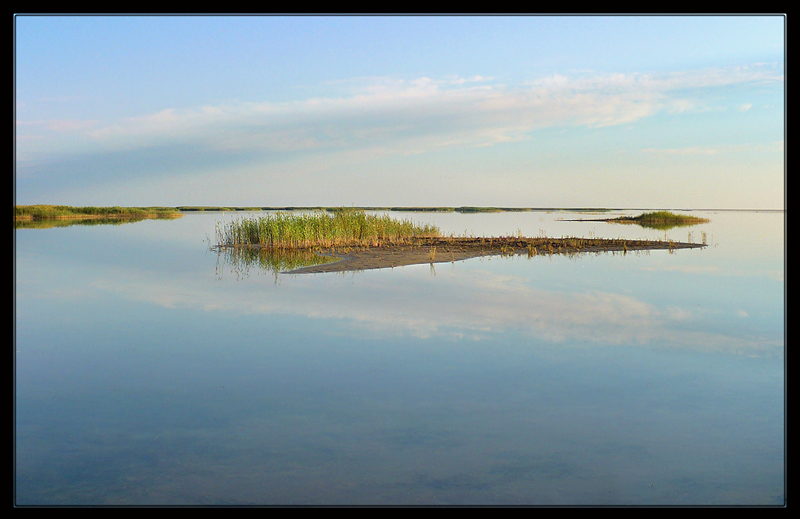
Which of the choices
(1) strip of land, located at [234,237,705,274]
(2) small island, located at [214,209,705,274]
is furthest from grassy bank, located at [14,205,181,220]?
(1) strip of land, located at [234,237,705,274]

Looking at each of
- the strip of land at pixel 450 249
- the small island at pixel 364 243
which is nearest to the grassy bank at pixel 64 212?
the small island at pixel 364 243

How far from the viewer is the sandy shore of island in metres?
21.7

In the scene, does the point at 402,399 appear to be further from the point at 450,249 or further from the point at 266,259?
the point at 450,249

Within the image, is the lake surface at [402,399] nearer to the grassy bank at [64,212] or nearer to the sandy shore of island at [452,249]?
the sandy shore of island at [452,249]

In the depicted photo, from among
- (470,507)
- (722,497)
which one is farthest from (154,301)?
(722,497)

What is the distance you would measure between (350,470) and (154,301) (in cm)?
1154

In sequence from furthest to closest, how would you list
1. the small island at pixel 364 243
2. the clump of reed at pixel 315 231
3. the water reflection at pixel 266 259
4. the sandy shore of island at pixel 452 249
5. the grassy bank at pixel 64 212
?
the grassy bank at pixel 64 212, the clump of reed at pixel 315 231, the small island at pixel 364 243, the sandy shore of island at pixel 452 249, the water reflection at pixel 266 259

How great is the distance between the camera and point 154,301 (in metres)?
15.4

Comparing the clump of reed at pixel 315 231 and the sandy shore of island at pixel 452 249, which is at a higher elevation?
the clump of reed at pixel 315 231

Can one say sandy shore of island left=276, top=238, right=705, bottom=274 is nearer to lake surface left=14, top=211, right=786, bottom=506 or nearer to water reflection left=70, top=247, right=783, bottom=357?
water reflection left=70, top=247, right=783, bottom=357

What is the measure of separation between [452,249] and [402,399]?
787 inches

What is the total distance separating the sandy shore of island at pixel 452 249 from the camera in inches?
854

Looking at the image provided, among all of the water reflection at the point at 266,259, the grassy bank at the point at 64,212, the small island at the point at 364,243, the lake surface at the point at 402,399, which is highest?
the grassy bank at the point at 64,212
